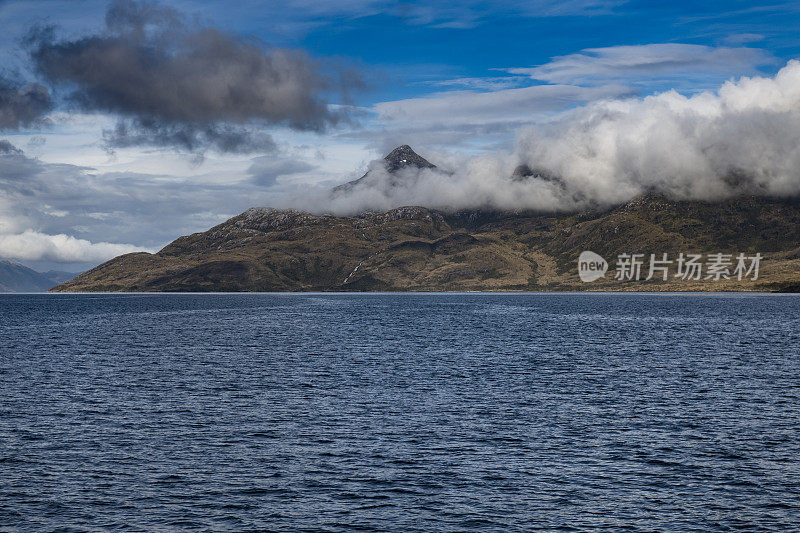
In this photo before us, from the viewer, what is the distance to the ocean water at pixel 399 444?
36.7 m

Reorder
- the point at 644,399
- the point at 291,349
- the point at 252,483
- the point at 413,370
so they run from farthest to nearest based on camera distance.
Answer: the point at 291,349 → the point at 413,370 → the point at 644,399 → the point at 252,483

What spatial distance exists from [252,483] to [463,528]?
572 inches

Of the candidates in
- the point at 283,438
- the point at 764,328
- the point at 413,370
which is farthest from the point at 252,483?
the point at 764,328

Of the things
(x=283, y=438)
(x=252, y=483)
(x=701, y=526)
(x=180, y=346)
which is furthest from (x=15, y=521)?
(x=180, y=346)

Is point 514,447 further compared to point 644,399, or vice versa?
point 644,399

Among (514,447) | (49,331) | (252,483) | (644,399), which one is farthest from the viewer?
(49,331)

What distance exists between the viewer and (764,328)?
608 feet

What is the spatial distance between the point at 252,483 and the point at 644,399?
151 feet

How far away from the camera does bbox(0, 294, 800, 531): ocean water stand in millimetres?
36688

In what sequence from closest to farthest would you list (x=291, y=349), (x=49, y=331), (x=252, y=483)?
(x=252, y=483) < (x=291, y=349) < (x=49, y=331)

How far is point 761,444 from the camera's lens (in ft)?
168

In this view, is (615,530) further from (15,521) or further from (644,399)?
(644,399)

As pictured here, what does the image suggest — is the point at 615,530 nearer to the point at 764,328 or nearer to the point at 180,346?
the point at 180,346

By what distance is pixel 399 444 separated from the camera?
5153 cm
